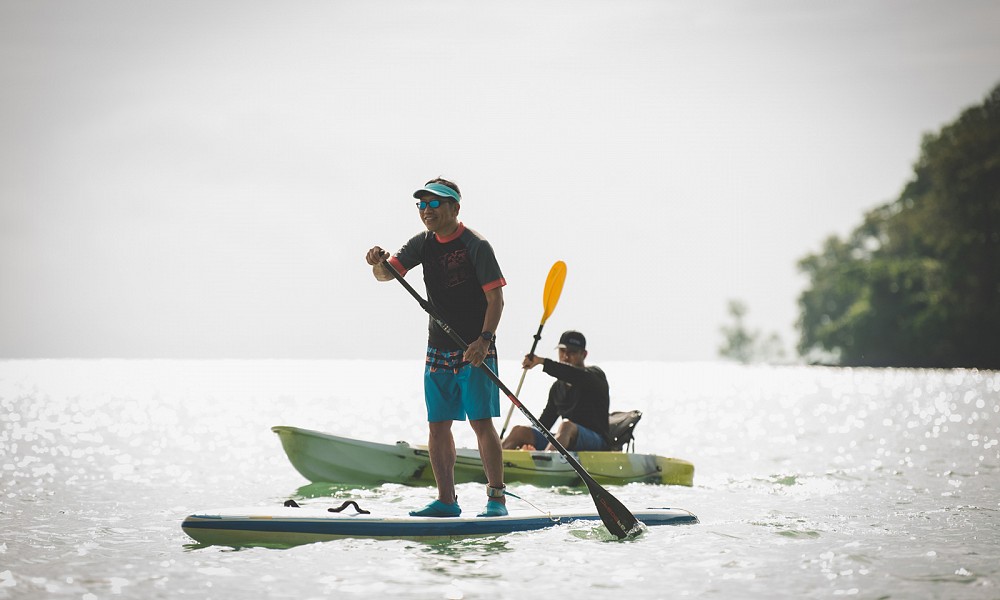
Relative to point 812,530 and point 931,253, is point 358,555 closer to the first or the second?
point 812,530

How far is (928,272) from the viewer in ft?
204

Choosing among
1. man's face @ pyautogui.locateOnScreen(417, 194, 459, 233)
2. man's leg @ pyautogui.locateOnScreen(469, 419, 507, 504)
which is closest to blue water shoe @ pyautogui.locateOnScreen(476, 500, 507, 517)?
man's leg @ pyautogui.locateOnScreen(469, 419, 507, 504)

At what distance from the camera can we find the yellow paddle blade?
36.6 ft

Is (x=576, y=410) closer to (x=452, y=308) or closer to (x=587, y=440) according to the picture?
(x=587, y=440)

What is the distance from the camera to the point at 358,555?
21.7 ft

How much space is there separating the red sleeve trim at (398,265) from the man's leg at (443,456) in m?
1.18

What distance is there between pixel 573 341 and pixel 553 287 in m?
0.88

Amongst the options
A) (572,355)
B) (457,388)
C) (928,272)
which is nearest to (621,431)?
(572,355)

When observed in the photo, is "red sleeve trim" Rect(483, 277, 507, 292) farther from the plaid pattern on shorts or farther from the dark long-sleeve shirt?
the dark long-sleeve shirt

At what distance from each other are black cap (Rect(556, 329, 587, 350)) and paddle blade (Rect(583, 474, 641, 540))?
3261 mm

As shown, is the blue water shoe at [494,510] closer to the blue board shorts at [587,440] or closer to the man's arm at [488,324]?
the man's arm at [488,324]

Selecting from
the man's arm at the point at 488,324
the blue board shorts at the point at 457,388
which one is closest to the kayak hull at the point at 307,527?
the blue board shorts at the point at 457,388

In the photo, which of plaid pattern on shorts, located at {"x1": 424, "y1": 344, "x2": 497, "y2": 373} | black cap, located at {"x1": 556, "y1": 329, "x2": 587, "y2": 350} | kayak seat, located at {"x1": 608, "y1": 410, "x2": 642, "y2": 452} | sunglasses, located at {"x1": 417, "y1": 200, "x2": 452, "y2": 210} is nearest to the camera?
sunglasses, located at {"x1": 417, "y1": 200, "x2": 452, "y2": 210}

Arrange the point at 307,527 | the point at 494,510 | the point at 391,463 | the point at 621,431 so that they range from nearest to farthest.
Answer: the point at 307,527 < the point at 494,510 < the point at 391,463 < the point at 621,431
